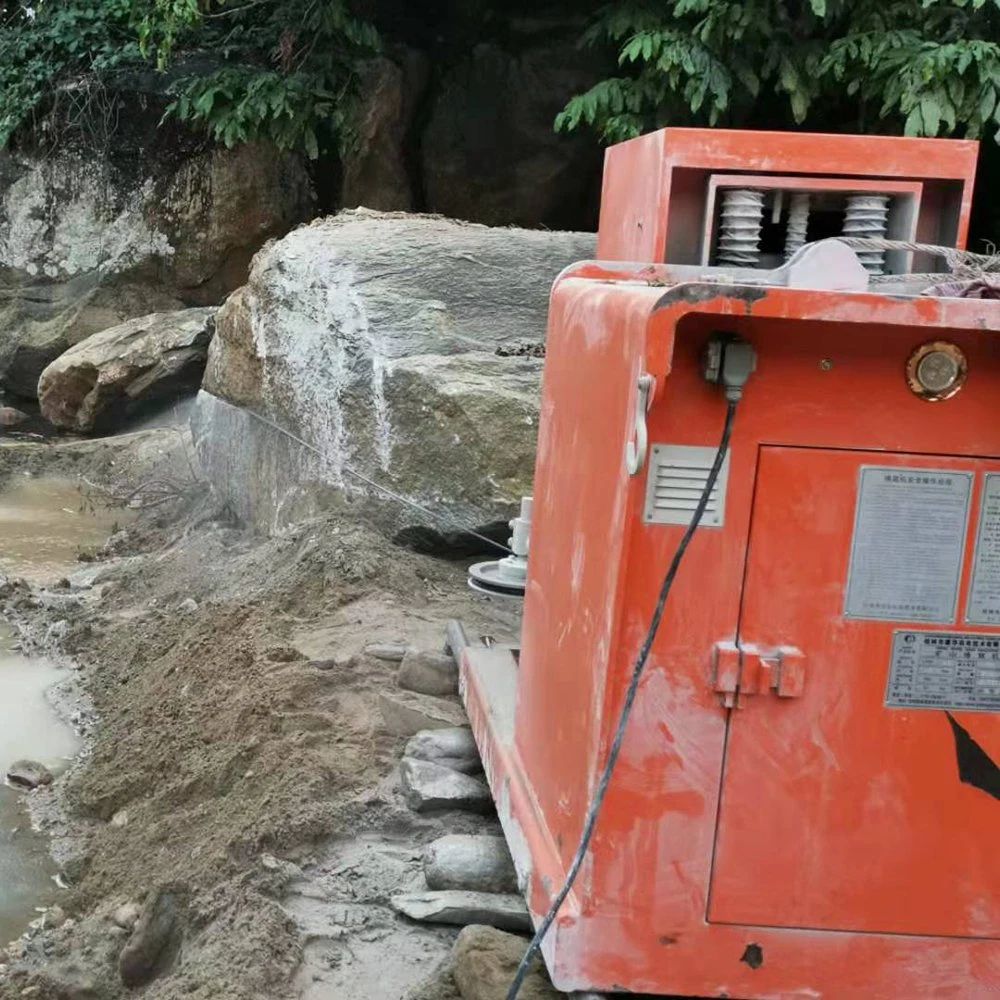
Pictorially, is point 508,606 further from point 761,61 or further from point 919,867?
point 761,61

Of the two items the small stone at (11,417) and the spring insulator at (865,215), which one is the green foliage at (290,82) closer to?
the small stone at (11,417)

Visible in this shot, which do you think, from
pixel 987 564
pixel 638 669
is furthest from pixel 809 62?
pixel 638 669

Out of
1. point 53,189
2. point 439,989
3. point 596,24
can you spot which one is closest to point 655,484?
point 439,989

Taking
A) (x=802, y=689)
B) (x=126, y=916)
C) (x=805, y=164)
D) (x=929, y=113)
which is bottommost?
(x=126, y=916)

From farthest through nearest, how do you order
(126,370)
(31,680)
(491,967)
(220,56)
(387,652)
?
(220,56)
(126,370)
(31,680)
(387,652)
(491,967)

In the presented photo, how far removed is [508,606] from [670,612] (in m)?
2.97

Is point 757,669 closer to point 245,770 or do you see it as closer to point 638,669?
point 638,669

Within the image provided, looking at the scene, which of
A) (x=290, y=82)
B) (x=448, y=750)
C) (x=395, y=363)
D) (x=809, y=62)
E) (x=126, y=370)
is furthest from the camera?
(x=290, y=82)

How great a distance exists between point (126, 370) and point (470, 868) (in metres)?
8.08

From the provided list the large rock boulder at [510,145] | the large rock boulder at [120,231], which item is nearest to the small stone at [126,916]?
the large rock boulder at [510,145]

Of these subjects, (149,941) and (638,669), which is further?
(149,941)

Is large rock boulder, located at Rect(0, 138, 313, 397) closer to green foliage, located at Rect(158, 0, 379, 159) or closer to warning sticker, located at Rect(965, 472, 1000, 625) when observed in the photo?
green foliage, located at Rect(158, 0, 379, 159)

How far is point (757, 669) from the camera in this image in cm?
223

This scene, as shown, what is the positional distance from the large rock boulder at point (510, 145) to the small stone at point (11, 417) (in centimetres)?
444
